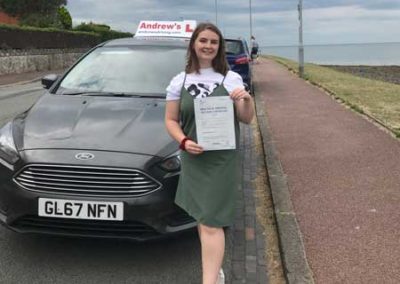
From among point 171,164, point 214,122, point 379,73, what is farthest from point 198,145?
point 379,73

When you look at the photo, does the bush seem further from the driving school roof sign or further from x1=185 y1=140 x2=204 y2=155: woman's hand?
x1=185 y1=140 x2=204 y2=155: woman's hand

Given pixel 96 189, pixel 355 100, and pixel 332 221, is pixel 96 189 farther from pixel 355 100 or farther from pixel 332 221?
pixel 355 100

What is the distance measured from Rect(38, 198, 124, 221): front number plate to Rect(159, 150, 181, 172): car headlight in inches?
16.5

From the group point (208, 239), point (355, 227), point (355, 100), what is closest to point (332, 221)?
point (355, 227)

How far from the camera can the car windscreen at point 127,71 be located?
221 inches

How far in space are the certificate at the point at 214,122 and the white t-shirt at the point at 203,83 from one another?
9 cm

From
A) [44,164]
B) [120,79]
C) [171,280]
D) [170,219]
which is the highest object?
[120,79]

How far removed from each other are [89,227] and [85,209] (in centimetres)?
16

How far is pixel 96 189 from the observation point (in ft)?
13.3

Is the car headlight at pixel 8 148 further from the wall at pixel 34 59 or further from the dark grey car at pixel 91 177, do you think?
the wall at pixel 34 59

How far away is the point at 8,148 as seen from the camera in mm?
4391

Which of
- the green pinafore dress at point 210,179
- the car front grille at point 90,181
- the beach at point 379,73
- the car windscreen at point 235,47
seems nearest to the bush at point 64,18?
the beach at point 379,73

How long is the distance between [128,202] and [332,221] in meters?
2.04

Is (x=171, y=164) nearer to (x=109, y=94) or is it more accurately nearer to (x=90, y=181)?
(x=90, y=181)
